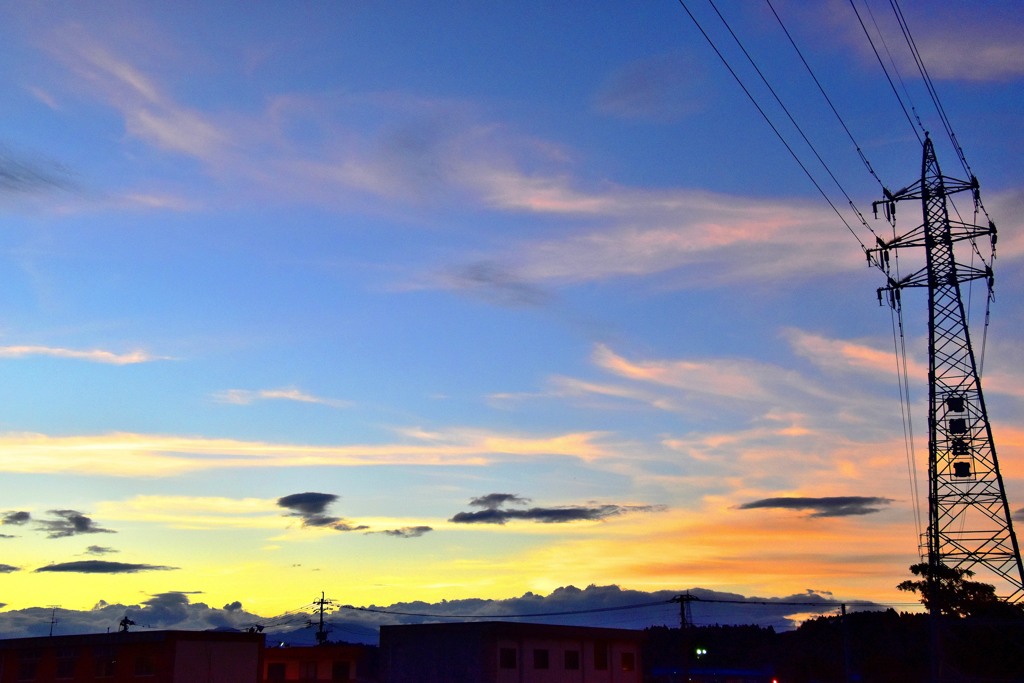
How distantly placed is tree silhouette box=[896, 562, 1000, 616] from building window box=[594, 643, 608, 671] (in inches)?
910

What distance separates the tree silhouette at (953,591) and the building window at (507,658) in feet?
87.9

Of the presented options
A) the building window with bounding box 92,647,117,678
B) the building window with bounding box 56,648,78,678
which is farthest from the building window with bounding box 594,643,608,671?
the building window with bounding box 56,648,78,678

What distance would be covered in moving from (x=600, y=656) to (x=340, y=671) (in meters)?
28.4

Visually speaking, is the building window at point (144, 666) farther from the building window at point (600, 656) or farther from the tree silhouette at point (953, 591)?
the tree silhouette at point (953, 591)

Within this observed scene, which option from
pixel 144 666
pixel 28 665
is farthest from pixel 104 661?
pixel 28 665

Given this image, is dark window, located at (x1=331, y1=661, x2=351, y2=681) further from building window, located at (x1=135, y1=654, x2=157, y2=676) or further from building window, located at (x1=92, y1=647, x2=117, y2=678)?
building window, located at (x1=92, y1=647, x2=117, y2=678)

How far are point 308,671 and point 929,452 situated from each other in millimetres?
57998

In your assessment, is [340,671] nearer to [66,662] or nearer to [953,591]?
[66,662]

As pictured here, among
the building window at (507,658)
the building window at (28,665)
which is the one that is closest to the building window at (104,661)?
the building window at (28,665)

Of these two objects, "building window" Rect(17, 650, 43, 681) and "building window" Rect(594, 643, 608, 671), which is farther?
"building window" Rect(594, 643, 608, 671)

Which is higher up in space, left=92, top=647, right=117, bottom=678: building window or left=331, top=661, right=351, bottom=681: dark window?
left=92, top=647, right=117, bottom=678: building window

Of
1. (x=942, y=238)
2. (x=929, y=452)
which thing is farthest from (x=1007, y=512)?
(x=942, y=238)

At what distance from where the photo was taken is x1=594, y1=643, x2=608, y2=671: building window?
Result: 73719 millimetres

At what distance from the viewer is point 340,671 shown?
90500 mm
